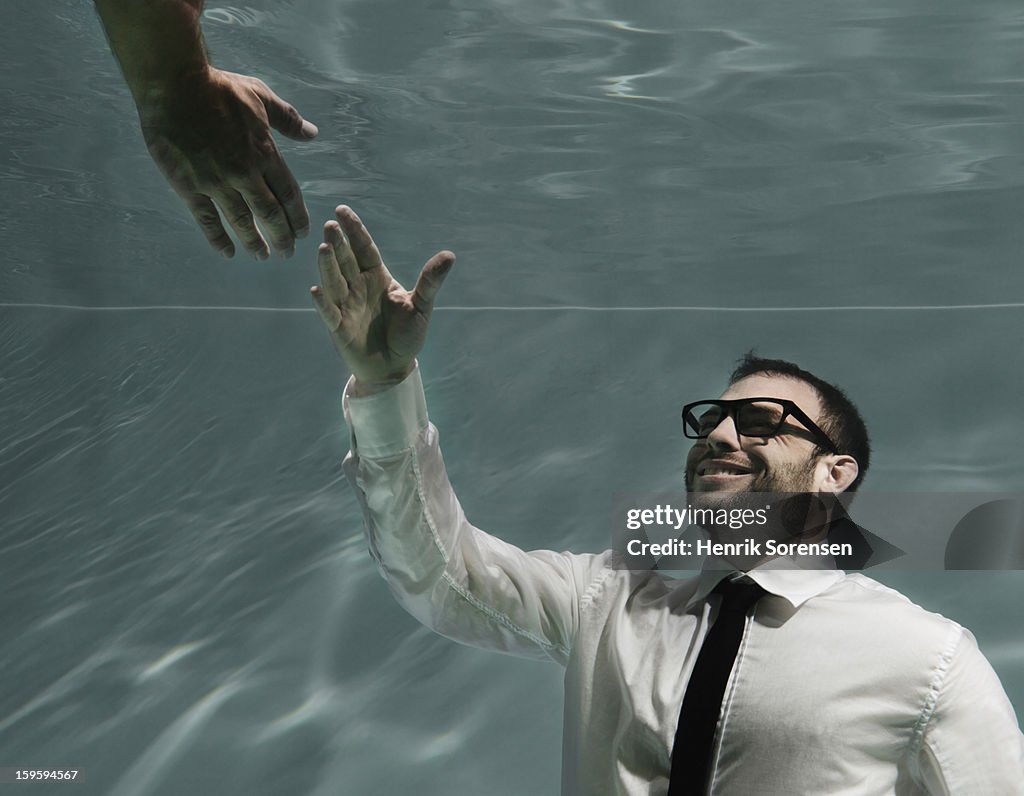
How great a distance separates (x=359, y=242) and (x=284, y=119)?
0.38 m

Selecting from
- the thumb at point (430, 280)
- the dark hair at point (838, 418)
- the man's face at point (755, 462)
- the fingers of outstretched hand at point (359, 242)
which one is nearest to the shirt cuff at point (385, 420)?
the thumb at point (430, 280)

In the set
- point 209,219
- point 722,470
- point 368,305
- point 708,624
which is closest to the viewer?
point 209,219

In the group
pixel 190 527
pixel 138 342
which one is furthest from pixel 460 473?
pixel 138 342

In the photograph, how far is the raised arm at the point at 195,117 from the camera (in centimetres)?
209

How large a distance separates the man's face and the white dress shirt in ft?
0.94

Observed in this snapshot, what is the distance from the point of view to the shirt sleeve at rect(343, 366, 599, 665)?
2.54 m

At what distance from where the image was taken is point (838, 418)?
2777 millimetres

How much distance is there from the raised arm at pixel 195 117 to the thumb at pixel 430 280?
382 mm

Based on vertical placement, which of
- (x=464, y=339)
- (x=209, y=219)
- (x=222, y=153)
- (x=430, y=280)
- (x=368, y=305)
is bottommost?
(x=464, y=339)

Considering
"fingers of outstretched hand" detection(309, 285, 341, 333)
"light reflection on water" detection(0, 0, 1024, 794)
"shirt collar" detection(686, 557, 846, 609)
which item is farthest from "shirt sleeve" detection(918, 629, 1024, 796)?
"light reflection on water" detection(0, 0, 1024, 794)

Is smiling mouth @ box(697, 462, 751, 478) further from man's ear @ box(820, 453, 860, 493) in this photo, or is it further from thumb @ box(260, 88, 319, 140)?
thumb @ box(260, 88, 319, 140)

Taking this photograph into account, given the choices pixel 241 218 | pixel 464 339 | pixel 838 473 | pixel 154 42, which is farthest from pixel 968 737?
pixel 464 339

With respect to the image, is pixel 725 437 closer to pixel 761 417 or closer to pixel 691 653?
pixel 761 417

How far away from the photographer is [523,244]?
1312cm
